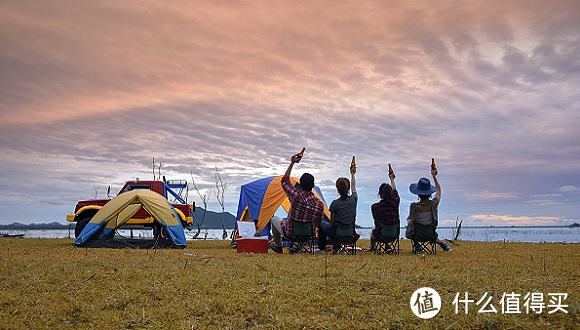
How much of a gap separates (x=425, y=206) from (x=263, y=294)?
5684 millimetres

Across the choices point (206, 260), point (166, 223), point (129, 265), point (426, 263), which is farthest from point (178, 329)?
point (166, 223)

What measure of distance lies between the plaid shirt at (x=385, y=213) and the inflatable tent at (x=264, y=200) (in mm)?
3997

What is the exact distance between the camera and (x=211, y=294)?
512 centimetres

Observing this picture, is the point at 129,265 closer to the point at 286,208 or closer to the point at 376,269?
the point at 376,269

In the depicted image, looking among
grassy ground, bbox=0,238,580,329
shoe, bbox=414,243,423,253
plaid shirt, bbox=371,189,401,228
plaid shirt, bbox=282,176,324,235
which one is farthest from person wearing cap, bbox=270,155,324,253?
grassy ground, bbox=0,238,580,329

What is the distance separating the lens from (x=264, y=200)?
555 inches

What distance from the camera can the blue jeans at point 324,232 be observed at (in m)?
9.77

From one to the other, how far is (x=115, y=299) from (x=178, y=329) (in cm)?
113
